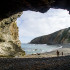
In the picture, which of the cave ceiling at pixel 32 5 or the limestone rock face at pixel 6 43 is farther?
the limestone rock face at pixel 6 43

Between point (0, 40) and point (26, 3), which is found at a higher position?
point (26, 3)

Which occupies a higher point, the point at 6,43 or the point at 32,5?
the point at 32,5

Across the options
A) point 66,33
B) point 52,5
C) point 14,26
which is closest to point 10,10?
point 52,5

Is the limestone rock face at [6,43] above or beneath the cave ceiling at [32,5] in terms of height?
beneath

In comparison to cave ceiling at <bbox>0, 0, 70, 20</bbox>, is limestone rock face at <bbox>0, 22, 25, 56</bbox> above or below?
below

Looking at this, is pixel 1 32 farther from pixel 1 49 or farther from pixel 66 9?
pixel 66 9

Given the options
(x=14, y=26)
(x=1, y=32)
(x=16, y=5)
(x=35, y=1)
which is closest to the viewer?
(x=35, y=1)

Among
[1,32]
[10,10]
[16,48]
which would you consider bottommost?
[16,48]

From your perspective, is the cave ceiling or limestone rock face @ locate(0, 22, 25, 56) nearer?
the cave ceiling

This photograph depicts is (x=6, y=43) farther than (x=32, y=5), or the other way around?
(x=6, y=43)

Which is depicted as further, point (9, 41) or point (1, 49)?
point (9, 41)

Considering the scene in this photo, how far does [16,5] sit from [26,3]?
6.31 ft

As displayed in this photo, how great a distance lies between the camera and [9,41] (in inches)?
1764

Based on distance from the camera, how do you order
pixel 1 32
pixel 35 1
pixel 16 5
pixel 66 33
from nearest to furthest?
pixel 35 1 < pixel 16 5 < pixel 1 32 < pixel 66 33
